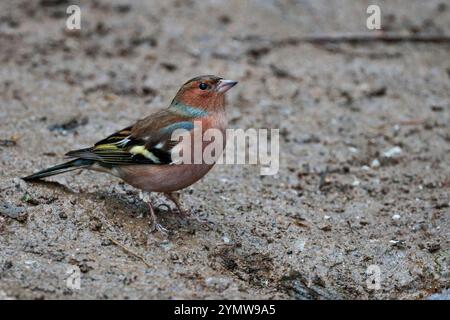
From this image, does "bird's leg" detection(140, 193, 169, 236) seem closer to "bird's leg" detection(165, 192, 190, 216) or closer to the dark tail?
"bird's leg" detection(165, 192, 190, 216)

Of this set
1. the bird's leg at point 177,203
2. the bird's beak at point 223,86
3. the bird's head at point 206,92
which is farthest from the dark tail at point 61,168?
the bird's beak at point 223,86

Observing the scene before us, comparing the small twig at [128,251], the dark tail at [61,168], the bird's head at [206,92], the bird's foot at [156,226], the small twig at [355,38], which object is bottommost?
the small twig at [128,251]

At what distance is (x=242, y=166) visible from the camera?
672 cm

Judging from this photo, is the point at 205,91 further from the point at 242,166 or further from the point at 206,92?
the point at 242,166

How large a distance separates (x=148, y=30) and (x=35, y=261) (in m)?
5.24

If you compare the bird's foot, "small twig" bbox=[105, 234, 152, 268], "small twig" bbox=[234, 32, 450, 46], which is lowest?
"small twig" bbox=[105, 234, 152, 268]

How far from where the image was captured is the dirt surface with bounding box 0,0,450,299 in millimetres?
5004

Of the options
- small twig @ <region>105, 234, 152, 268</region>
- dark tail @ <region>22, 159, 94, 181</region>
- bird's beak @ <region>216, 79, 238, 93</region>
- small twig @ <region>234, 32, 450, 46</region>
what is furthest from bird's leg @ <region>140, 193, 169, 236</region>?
small twig @ <region>234, 32, 450, 46</region>

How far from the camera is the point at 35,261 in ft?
15.5

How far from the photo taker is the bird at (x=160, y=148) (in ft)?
17.4

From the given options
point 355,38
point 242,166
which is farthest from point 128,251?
point 355,38

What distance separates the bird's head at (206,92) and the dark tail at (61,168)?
966 mm

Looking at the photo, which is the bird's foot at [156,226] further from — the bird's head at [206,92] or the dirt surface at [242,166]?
the bird's head at [206,92]
